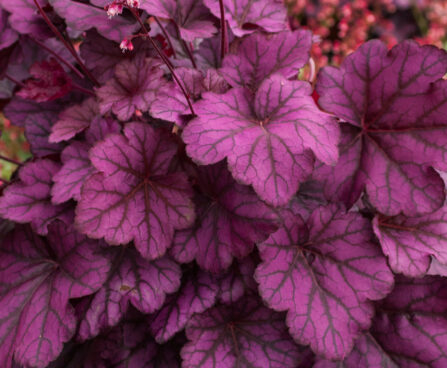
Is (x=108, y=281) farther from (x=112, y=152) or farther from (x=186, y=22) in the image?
(x=186, y=22)

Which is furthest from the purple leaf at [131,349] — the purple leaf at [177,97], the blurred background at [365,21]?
the blurred background at [365,21]

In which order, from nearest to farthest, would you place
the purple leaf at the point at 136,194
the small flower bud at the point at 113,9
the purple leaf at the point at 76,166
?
1. the small flower bud at the point at 113,9
2. the purple leaf at the point at 136,194
3. the purple leaf at the point at 76,166

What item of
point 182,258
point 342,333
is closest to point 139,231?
point 182,258

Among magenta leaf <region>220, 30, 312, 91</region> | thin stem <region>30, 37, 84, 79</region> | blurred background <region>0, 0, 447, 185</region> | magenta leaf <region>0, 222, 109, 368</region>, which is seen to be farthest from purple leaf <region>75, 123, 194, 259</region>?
blurred background <region>0, 0, 447, 185</region>

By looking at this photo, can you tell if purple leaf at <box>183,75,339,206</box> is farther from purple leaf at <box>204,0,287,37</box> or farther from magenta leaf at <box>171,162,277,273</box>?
purple leaf at <box>204,0,287,37</box>

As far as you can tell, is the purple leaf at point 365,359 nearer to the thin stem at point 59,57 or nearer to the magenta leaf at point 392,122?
the magenta leaf at point 392,122

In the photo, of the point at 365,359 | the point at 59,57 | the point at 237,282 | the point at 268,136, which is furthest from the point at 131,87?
the point at 365,359

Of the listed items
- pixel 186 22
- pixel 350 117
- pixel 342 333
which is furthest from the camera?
pixel 186 22
